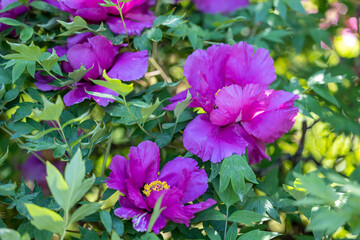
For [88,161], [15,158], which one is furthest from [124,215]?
[15,158]

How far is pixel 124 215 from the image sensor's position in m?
0.60

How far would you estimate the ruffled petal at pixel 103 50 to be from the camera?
72cm

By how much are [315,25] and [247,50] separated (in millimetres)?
535

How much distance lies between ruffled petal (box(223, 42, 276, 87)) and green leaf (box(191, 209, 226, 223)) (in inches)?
8.8

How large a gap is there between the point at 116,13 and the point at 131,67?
12 centimetres

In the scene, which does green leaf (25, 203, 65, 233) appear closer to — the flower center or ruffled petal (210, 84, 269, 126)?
the flower center

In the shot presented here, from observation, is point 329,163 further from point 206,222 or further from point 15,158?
point 15,158

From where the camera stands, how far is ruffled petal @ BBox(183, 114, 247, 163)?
0.65m

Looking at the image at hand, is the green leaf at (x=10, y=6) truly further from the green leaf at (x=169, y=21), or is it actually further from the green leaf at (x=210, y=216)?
the green leaf at (x=210, y=216)

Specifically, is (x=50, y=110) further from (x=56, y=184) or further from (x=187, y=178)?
(x=187, y=178)

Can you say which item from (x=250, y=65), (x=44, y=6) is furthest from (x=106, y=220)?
(x=44, y=6)

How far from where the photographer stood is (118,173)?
64 cm

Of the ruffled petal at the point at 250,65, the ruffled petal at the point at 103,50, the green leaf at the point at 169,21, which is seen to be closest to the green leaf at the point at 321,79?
the ruffled petal at the point at 250,65

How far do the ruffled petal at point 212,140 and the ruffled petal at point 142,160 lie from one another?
0.17 ft
